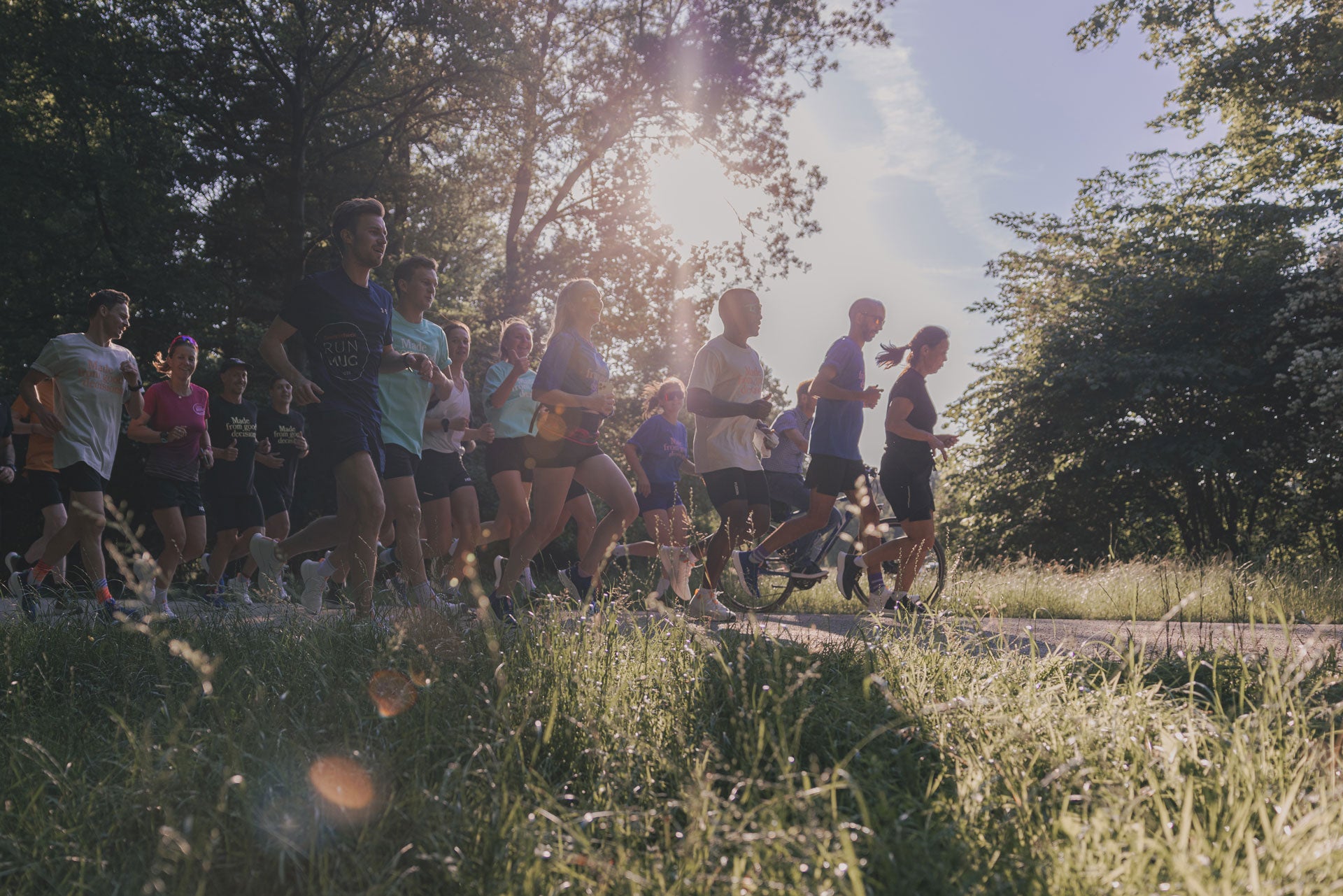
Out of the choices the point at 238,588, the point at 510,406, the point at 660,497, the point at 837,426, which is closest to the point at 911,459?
the point at 837,426

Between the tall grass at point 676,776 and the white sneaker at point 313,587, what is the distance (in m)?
2.18

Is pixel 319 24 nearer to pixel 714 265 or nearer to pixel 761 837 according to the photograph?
pixel 714 265

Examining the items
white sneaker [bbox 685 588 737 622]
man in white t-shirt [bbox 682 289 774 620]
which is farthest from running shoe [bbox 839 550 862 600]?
white sneaker [bbox 685 588 737 622]

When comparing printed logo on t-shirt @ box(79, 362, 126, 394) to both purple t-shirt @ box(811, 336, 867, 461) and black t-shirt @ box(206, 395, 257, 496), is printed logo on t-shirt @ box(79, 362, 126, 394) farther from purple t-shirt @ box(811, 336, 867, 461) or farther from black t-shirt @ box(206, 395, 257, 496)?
purple t-shirt @ box(811, 336, 867, 461)

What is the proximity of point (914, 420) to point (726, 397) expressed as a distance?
1.52 m

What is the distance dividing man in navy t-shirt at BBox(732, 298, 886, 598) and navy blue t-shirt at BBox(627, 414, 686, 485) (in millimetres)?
2566

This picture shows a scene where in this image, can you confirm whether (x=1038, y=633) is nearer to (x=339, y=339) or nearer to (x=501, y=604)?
(x=501, y=604)

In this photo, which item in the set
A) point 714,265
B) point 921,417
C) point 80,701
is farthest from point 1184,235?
point 80,701

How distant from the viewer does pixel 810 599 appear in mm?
9609

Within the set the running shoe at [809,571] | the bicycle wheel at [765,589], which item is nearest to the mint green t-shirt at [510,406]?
the bicycle wheel at [765,589]

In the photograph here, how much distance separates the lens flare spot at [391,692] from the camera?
314 centimetres

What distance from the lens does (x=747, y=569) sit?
299 inches

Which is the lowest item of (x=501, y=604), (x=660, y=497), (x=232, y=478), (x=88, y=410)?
(x=501, y=604)

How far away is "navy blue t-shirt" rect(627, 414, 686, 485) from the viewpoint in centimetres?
950
